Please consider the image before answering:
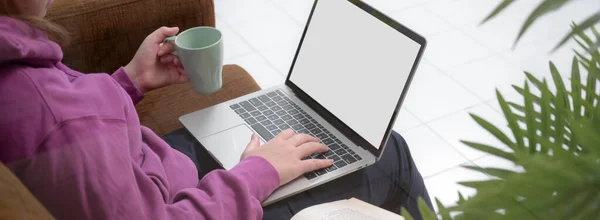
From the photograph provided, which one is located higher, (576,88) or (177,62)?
(576,88)

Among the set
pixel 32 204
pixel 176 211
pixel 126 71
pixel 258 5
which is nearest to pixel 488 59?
pixel 258 5

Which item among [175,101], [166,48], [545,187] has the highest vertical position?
[545,187]

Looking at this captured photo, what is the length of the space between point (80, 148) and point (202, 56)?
0.35 meters

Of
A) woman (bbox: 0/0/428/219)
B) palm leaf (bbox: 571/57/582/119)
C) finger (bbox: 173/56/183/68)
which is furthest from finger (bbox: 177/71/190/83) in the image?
palm leaf (bbox: 571/57/582/119)

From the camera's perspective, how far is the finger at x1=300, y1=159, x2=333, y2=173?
969 millimetres

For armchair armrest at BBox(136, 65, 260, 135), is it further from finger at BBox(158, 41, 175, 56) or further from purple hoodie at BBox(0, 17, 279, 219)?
purple hoodie at BBox(0, 17, 279, 219)

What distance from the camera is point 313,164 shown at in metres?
0.98

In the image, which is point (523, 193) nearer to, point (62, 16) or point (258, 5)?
point (62, 16)

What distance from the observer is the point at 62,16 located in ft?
3.94

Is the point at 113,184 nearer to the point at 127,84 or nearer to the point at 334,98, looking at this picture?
the point at 127,84

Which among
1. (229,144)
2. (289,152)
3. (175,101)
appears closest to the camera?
(289,152)

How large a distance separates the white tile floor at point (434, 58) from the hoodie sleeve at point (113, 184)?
0.77 metres

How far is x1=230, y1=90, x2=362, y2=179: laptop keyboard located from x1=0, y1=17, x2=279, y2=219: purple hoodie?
19 centimetres

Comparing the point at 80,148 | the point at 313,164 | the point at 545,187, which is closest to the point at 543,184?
the point at 545,187
